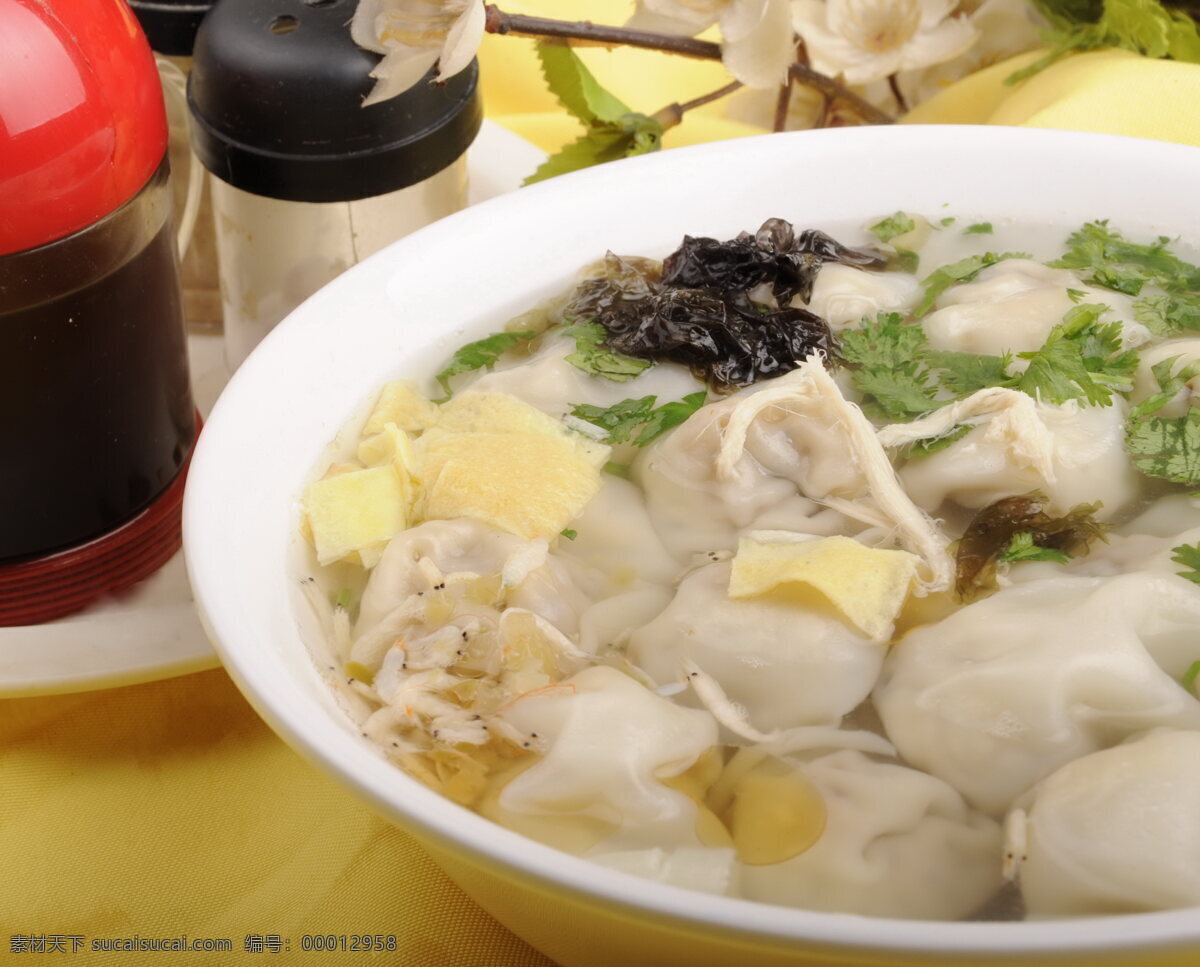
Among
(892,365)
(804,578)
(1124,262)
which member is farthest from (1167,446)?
(804,578)

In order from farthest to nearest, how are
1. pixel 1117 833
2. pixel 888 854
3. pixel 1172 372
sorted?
pixel 1172 372 < pixel 888 854 < pixel 1117 833

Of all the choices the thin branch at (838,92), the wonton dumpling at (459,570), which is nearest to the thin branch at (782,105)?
the thin branch at (838,92)

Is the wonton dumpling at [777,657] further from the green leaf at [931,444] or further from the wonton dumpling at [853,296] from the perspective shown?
the wonton dumpling at [853,296]

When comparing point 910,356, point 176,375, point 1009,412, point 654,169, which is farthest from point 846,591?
point 176,375

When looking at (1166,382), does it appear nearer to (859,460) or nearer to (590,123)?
(859,460)

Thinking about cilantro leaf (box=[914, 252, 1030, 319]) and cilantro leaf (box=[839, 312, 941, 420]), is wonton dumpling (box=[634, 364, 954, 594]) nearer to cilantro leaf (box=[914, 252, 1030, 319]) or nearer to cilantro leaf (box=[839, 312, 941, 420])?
cilantro leaf (box=[839, 312, 941, 420])

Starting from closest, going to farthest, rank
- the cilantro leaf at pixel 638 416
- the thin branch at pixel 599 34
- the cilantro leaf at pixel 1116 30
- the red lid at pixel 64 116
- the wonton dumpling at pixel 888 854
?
the wonton dumpling at pixel 888 854
the red lid at pixel 64 116
the cilantro leaf at pixel 638 416
the thin branch at pixel 599 34
the cilantro leaf at pixel 1116 30
